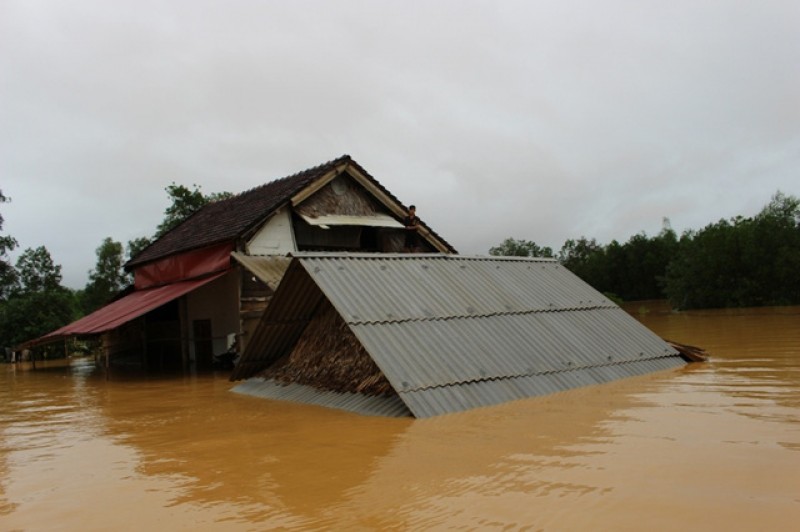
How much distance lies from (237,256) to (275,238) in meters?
1.52

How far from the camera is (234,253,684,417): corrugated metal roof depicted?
8039 mm

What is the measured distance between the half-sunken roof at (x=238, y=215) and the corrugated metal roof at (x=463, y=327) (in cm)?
615

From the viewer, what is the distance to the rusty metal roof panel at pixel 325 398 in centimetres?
777

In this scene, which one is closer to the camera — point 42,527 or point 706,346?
point 42,527

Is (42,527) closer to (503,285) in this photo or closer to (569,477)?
(569,477)

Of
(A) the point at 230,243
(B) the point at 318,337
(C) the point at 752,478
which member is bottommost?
(C) the point at 752,478

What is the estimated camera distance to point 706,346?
15.7 meters

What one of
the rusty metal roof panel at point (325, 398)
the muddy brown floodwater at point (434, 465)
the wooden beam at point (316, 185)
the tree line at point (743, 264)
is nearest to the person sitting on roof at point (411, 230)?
the wooden beam at point (316, 185)

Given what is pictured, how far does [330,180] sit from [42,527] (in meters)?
14.3

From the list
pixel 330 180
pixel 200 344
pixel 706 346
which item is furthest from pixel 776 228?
pixel 200 344

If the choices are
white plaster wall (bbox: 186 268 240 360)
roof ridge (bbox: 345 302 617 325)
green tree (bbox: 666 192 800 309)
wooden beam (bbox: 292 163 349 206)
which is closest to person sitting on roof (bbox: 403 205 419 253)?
wooden beam (bbox: 292 163 349 206)

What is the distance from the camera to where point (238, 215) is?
18312 millimetres

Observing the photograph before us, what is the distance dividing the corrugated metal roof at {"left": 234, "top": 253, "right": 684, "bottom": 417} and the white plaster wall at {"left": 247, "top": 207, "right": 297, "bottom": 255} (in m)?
5.59

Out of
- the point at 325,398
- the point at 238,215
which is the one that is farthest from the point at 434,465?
the point at 238,215
